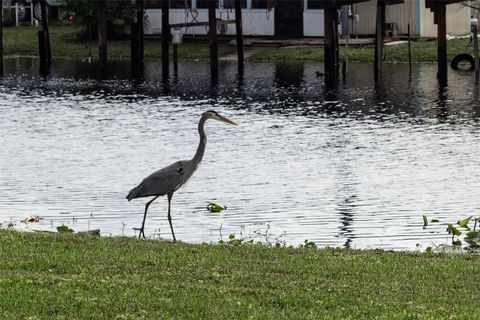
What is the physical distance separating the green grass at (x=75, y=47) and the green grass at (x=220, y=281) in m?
51.5

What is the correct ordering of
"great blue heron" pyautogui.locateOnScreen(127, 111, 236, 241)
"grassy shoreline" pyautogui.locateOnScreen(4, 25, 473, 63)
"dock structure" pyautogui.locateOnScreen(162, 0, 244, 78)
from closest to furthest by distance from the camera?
"great blue heron" pyautogui.locateOnScreen(127, 111, 236, 241) < "dock structure" pyautogui.locateOnScreen(162, 0, 244, 78) < "grassy shoreline" pyautogui.locateOnScreen(4, 25, 473, 63)

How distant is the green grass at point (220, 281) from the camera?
11750mm

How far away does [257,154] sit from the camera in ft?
107

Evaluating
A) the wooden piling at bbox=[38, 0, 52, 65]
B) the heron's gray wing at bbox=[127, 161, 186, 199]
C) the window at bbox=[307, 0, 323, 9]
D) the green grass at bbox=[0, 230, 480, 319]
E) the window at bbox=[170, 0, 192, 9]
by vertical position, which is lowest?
the green grass at bbox=[0, 230, 480, 319]

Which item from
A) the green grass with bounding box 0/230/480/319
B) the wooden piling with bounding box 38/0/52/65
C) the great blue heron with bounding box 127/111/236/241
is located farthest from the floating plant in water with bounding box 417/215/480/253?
the wooden piling with bounding box 38/0/52/65

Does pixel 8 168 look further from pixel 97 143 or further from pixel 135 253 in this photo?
pixel 135 253

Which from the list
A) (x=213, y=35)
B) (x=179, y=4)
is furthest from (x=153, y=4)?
(x=213, y=35)

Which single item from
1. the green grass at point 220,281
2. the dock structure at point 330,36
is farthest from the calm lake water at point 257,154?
the green grass at point 220,281

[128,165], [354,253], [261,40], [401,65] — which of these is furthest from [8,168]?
[261,40]

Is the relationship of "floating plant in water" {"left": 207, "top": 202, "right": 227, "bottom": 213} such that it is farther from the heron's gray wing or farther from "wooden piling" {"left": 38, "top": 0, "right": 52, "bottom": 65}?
"wooden piling" {"left": 38, "top": 0, "right": 52, "bottom": 65}

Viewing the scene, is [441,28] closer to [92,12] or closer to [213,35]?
[213,35]

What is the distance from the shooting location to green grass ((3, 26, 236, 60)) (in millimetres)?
67912

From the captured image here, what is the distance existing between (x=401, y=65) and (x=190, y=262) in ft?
156

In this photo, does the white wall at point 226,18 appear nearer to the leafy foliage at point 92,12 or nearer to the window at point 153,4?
the window at point 153,4
